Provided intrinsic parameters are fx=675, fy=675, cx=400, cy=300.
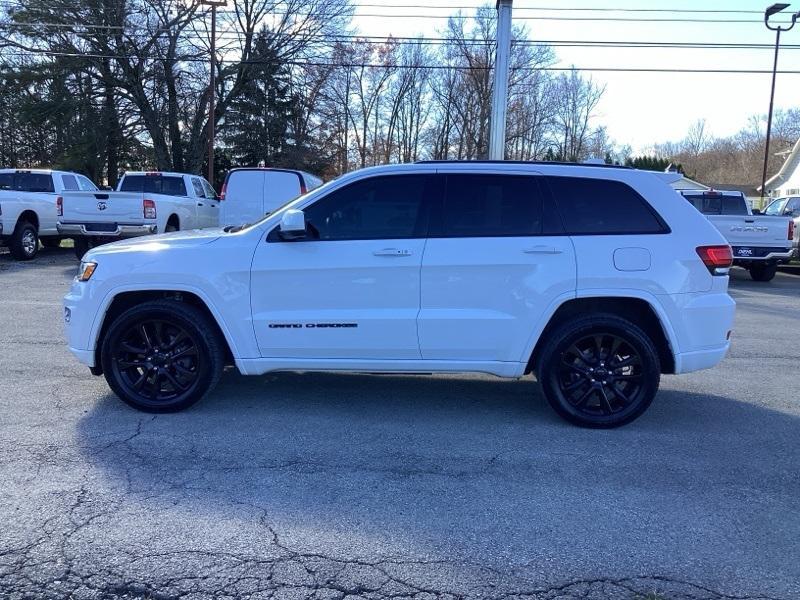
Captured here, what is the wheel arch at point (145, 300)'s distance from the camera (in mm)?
5211

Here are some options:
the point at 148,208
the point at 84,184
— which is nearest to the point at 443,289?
the point at 148,208

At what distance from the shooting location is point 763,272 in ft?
53.9

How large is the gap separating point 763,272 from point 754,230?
1.53 meters

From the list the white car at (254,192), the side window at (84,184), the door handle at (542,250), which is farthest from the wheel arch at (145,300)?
the side window at (84,184)

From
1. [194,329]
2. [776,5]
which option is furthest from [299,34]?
[194,329]

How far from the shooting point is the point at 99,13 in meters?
31.5

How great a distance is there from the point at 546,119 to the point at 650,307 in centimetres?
4692

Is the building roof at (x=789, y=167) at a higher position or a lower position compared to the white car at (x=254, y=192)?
higher

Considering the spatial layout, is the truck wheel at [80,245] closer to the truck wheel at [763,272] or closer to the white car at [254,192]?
the white car at [254,192]

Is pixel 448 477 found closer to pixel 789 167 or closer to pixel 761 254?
pixel 761 254

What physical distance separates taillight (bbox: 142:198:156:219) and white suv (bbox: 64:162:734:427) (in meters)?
9.49

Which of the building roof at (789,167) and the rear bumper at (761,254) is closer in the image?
the rear bumper at (761,254)

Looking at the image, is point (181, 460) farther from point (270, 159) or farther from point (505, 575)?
point (270, 159)

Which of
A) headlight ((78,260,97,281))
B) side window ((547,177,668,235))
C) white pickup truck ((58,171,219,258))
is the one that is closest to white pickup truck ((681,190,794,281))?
side window ((547,177,668,235))
